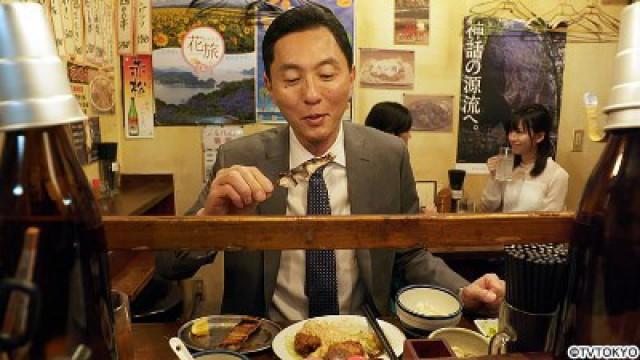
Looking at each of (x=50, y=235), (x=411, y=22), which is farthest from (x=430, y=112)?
(x=50, y=235)

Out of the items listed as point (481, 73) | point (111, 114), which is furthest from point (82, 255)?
point (481, 73)

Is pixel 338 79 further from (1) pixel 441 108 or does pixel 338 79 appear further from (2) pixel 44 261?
(1) pixel 441 108

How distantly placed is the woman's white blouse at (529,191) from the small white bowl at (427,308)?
8.65ft

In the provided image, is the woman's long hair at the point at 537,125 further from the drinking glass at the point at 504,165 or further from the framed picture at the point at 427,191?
the framed picture at the point at 427,191

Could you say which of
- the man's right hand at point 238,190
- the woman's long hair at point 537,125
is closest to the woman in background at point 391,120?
the woman's long hair at point 537,125

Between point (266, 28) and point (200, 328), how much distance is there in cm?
289

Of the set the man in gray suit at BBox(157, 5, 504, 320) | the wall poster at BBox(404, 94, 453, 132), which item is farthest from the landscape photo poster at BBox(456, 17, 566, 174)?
the man in gray suit at BBox(157, 5, 504, 320)

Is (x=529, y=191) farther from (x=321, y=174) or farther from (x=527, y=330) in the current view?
(x=527, y=330)

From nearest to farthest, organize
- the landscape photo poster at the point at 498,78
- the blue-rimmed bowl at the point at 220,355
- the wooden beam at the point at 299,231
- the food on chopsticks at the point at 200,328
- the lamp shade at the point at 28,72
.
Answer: the lamp shade at the point at 28,72 < the wooden beam at the point at 299,231 < the blue-rimmed bowl at the point at 220,355 < the food on chopsticks at the point at 200,328 < the landscape photo poster at the point at 498,78

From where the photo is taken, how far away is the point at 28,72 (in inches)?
14.3

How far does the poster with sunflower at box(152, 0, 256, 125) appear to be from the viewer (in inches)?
139

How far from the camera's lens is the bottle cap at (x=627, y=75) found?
16.5 inches

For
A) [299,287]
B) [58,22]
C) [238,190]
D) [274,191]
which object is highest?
[58,22]

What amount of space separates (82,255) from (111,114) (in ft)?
10.7
